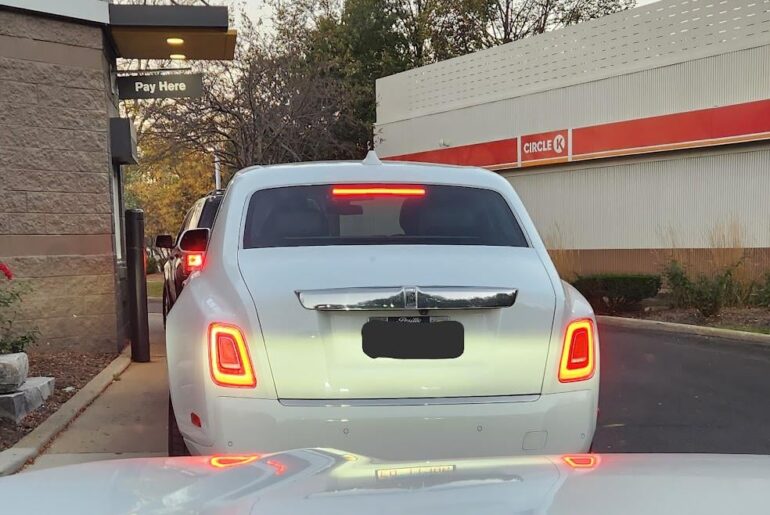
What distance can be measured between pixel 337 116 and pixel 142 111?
20.2 ft

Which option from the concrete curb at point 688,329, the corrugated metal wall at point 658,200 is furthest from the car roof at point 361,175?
the corrugated metal wall at point 658,200

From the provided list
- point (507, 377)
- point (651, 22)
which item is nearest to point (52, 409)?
point (507, 377)

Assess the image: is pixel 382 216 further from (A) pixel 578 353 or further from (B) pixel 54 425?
(B) pixel 54 425

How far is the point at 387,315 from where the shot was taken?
305 cm

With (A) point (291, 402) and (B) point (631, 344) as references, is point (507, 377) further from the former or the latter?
(B) point (631, 344)

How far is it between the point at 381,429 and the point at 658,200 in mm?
16997

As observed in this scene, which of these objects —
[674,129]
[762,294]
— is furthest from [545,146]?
[762,294]

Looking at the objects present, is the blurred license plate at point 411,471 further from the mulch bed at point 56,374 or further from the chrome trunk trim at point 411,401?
the mulch bed at point 56,374

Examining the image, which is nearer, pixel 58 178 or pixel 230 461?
pixel 230 461

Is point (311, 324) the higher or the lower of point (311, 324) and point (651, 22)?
the lower

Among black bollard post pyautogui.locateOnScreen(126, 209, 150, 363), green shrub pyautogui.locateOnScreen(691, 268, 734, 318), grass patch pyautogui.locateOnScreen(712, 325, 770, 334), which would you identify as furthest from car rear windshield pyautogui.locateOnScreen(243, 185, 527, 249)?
green shrub pyautogui.locateOnScreen(691, 268, 734, 318)

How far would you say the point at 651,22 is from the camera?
18234mm

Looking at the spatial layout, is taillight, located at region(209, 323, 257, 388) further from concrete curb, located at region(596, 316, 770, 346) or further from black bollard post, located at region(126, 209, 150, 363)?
concrete curb, located at region(596, 316, 770, 346)

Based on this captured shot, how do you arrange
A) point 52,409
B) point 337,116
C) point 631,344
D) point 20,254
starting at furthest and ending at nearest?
point 337,116
point 631,344
point 20,254
point 52,409
